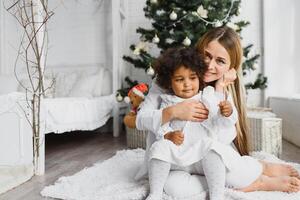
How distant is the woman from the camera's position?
41.8 inches

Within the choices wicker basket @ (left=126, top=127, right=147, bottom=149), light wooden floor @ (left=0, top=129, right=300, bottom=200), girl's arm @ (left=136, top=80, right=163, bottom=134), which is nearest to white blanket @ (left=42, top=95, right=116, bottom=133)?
light wooden floor @ (left=0, top=129, right=300, bottom=200)

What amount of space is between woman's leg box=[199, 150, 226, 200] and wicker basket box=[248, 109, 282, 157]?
883 millimetres

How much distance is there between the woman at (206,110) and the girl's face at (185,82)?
48 millimetres

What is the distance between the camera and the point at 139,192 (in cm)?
113

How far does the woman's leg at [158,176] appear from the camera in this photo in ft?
3.41

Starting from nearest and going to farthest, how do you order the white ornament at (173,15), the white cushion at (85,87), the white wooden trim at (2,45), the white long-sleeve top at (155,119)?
the white long-sleeve top at (155,119) → the white ornament at (173,15) → the white cushion at (85,87) → the white wooden trim at (2,45)

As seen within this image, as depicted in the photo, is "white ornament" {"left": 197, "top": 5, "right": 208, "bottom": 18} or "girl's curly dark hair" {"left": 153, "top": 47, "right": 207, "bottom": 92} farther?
"white ornament" {"left": 197, "top": 5, "right": 208, "bottom": 18}

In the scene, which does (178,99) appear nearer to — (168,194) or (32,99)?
(168,194)

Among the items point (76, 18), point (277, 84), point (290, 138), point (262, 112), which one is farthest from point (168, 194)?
point (76, 18)

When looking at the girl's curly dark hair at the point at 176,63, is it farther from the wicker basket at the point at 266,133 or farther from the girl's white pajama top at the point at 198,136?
the wicker basket at the point at 266,133

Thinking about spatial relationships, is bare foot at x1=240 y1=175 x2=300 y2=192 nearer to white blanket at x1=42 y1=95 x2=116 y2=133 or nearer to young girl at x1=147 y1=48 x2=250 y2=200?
young girl at x1=147 y1=48 x2=250 y2=200

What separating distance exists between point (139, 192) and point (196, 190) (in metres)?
0.20

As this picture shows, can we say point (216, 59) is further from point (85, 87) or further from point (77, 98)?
point (85, 87)

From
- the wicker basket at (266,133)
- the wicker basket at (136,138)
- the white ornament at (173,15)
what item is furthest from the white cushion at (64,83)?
the wicker basket at (266,133)
